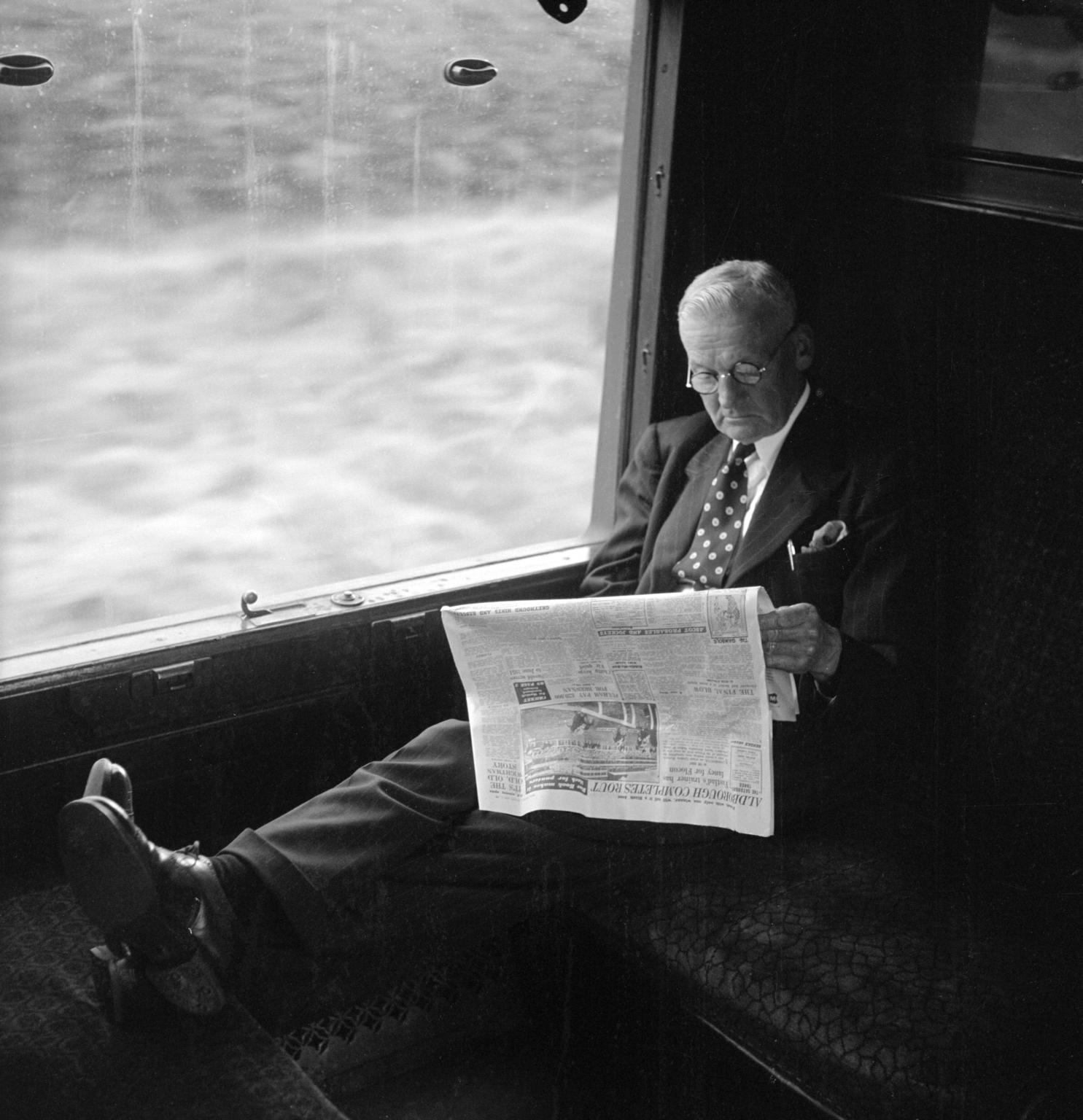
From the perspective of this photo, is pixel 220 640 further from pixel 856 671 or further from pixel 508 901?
pixel 856 671

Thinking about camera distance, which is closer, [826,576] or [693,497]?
[826,576]

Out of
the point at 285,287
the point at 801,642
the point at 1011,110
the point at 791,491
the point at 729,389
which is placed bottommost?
the point at 801,642

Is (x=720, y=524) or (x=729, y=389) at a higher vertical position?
(x=729, y=389)

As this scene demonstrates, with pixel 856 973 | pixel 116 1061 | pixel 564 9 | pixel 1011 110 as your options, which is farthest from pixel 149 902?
pixel 1011 110

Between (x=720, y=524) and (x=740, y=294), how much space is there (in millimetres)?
483

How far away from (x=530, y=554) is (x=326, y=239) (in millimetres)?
924

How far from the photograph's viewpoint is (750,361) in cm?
251

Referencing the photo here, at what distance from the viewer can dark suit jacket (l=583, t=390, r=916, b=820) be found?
2318 millimetres

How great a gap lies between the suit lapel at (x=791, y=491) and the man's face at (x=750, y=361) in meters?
0.06

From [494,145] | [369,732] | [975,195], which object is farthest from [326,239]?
[975,195]

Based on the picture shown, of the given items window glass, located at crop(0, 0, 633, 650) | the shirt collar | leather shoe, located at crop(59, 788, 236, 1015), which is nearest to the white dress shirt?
the shirt collar

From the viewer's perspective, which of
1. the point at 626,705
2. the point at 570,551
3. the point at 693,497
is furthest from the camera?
the point at 570,551

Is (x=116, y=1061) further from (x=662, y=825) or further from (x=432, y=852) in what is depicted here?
(x=662, y=825)

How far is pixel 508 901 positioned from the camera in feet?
7.69
